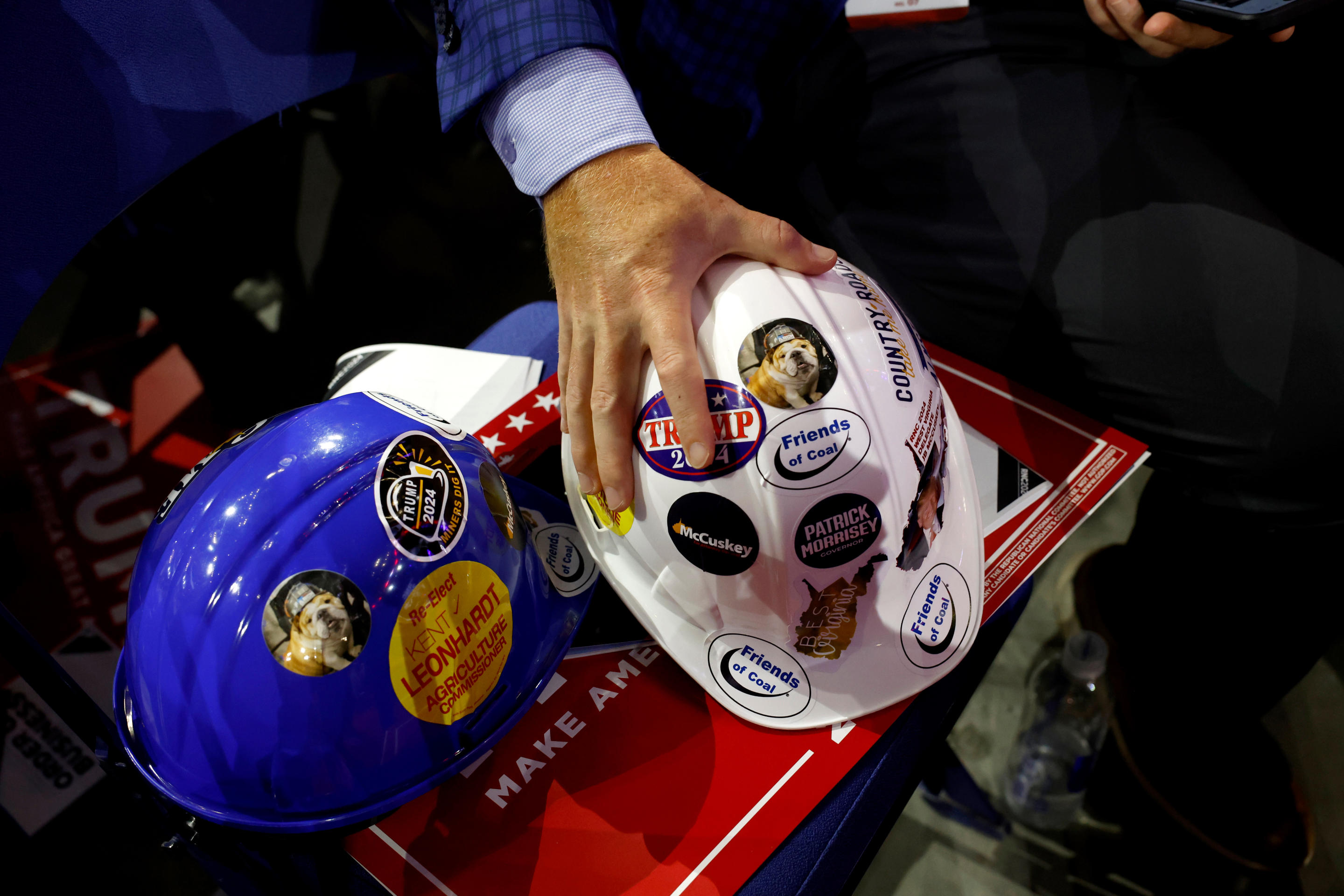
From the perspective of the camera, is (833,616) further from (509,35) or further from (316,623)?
(509,35)

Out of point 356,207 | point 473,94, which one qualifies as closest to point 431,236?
point 356,207

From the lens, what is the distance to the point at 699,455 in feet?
1.91

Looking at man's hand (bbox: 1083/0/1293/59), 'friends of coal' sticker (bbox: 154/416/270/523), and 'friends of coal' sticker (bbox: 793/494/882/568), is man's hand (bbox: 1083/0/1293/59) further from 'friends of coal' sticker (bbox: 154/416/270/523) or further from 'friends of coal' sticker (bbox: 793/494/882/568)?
'friends of coal' sticker (bbox: 154/416/270/523)

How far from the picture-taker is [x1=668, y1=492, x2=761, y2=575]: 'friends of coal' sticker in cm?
61

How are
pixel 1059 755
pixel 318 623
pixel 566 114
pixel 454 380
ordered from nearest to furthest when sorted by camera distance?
pixel 318 623 < pixel 566 114 < pixel 454 380 < pixel 1059 755

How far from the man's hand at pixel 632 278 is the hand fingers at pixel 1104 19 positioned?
1.60 feet

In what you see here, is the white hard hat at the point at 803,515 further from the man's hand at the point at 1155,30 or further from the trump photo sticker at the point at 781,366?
the man's hand at the point at 1155,30

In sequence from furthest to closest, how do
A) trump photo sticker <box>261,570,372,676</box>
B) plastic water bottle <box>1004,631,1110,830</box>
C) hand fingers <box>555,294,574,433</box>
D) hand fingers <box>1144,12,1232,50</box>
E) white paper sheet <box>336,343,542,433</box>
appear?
plastic water bottle <box>1004,631,1110,830</box> → white paper sheet <box>336,343,542,433</box> → hand fingers <box>1144,12,1232,50</box> → hand fingers <box>555,294,574,433</box> → trump photo sticker <box>261,570,372,676</box>

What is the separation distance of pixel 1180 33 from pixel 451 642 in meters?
0.87

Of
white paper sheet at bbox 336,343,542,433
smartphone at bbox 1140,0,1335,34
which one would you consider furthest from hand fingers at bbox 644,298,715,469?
smartphone at bbox 1140,0,1335,34

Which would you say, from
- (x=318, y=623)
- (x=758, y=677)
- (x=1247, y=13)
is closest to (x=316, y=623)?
(x=318, y=623)

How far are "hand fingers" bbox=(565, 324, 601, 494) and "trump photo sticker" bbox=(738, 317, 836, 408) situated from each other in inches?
4.9

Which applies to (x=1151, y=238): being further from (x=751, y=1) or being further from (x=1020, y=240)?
(x=751, y=1)

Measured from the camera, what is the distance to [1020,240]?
0.88 m
